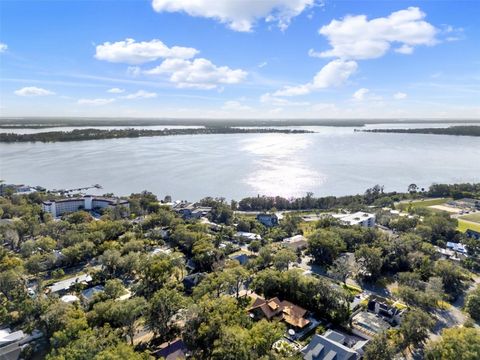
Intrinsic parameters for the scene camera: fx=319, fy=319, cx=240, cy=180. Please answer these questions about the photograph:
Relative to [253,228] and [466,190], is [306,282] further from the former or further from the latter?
[466,190]

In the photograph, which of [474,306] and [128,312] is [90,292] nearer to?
[128,312]

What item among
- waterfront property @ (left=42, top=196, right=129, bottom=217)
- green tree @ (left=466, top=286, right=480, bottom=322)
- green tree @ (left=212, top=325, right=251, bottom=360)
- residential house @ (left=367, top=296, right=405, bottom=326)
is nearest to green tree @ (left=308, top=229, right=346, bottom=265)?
residential house @ (left=367, top=296, right=405, bottom=326)

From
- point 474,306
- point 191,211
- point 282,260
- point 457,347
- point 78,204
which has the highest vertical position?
point 457,347

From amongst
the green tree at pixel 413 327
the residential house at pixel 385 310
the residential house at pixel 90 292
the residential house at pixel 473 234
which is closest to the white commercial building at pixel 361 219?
the residential house at pixel 473 234

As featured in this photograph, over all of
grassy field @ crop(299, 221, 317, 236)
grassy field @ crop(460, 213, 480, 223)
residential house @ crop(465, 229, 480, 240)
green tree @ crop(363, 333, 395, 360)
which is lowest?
grassy field @ crop(460, 213, 480, 223)

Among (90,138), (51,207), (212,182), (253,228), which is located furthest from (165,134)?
(253,228)

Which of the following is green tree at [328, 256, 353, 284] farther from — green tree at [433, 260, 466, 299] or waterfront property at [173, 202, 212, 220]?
waterfront property at [173, 202, 212, 220]

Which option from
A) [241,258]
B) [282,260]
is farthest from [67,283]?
[282,260]
